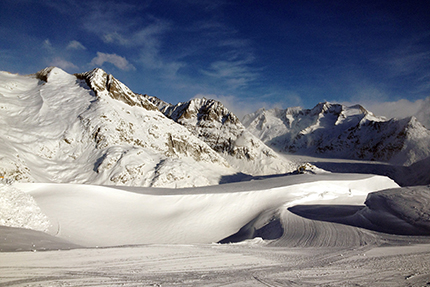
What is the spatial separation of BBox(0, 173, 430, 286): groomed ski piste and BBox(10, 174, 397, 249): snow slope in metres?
0.06

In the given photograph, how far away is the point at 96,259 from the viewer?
5.07m

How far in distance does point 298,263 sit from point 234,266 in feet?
5.09

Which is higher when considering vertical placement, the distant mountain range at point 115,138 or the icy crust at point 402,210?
the distant mountain range at point 115,138

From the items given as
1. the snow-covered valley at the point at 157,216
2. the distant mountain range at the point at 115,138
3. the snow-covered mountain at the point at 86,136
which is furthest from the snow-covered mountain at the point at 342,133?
the snow-covered mountain at the point at 86,136

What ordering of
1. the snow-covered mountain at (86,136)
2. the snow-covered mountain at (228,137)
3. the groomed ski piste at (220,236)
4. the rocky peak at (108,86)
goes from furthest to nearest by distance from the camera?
the snow-covered mountain at (228,137) < the rocky peak at (108,86) < the snow-covered mountain at (86,136) < the groomed ski piste at (220,236)

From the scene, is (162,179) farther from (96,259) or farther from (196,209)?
(96,259)

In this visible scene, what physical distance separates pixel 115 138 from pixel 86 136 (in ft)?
12.8

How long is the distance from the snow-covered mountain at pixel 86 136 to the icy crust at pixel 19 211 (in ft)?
50.0

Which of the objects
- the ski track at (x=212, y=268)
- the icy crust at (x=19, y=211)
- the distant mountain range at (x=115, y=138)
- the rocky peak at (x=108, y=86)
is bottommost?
the ski track at (x=212, y=268)

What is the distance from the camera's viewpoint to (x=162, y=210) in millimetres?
13289

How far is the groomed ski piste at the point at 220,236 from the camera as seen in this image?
166 inches

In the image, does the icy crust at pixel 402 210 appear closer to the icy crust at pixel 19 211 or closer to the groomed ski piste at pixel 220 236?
the groomed ski piste at pixel 220 236

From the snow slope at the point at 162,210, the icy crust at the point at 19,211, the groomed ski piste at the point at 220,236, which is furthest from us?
the snow slope at the point at 162,210

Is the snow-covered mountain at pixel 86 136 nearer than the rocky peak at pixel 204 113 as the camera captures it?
Yes
